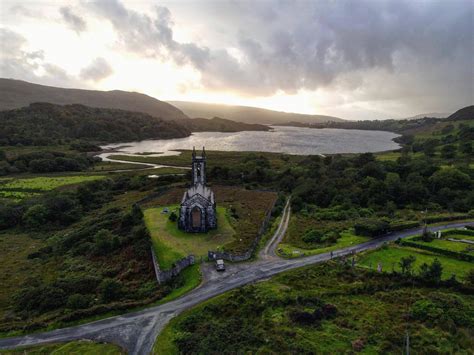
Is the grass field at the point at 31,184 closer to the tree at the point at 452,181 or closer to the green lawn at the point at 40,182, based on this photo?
the green lawn at the point at 40,182

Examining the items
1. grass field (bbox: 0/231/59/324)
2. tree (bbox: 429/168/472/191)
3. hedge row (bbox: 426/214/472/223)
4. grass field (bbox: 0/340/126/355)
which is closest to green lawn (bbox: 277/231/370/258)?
hedge row (bbox: 426/214/472/223)

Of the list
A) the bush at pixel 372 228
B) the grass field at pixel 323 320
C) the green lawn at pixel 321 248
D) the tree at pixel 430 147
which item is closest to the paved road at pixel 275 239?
the green lawn at pixel 321 248

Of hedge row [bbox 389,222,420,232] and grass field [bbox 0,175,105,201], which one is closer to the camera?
hedge row [bbox 389,222,420,232]

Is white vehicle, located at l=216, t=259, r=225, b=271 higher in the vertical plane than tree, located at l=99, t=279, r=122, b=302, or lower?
higher

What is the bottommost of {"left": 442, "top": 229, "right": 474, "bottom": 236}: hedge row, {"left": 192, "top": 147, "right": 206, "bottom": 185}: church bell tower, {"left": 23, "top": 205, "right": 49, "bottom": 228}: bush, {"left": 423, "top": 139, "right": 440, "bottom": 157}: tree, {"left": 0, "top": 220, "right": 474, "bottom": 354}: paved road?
{"left": 23, "top": 205, "right": 49, "bottom": 228}: bush

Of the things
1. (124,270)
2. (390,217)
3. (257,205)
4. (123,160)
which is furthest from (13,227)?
(123,160)

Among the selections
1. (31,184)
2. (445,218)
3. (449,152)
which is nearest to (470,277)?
(445,218)

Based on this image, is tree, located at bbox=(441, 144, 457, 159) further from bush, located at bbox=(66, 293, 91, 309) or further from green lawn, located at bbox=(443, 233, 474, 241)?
bush, located at bbox=(66, 293, 91, 309)
